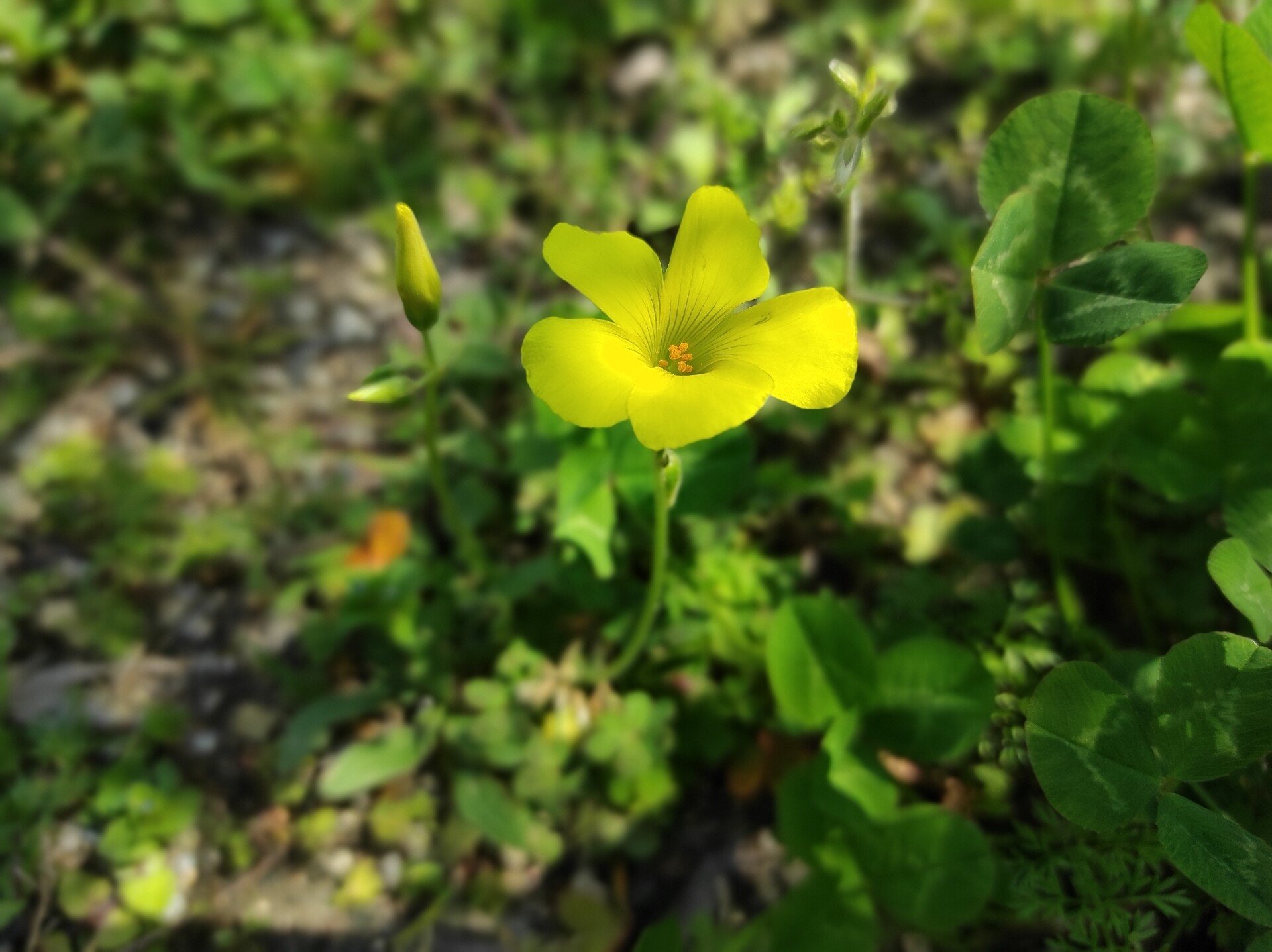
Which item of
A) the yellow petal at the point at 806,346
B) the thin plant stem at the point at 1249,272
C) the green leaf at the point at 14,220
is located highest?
the yellow petal at the point at 806,346

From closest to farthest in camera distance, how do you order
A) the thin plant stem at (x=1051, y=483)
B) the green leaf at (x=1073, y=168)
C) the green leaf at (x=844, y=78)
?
the green leaf at (x=844, y=78), the green leaf at (x=1073, y=168), the thin plant stem at (x=1051, y=483)

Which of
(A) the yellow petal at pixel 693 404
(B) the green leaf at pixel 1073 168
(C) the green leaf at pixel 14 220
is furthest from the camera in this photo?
(C) the green leaf at pixel 14 220

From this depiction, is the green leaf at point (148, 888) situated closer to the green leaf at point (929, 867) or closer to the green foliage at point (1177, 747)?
the green leaf at point (929, 867)

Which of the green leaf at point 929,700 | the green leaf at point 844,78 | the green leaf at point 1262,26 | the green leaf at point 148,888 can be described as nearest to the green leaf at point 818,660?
the green leaf at point 929,700

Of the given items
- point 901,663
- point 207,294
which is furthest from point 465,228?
point 901,663

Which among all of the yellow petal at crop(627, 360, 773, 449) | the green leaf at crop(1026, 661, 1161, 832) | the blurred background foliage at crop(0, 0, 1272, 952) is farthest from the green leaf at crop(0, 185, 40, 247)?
the green leaf at crop(1026, 661, 1161, 832)
